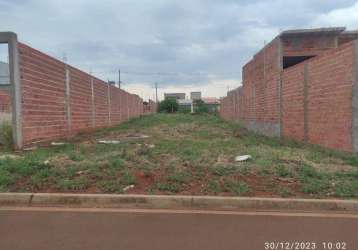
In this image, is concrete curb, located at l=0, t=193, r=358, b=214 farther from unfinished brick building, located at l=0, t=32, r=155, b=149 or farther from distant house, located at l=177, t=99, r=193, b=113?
distant house, located at l=177, t=99, r=193, b=113

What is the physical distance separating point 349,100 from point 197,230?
682 centimetres

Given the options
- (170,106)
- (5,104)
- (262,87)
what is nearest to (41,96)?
(5,104)

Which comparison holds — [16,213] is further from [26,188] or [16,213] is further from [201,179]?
[201,179]

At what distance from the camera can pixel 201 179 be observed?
6.25 m

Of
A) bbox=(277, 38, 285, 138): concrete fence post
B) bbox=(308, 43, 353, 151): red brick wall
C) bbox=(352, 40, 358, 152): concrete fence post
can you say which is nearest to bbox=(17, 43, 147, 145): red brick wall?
bbox=(277, 38, 285, 138): concrete fence post

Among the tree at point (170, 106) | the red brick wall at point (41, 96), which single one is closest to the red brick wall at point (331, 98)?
the red brick wall at point (41, 96)

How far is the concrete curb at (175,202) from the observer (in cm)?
507

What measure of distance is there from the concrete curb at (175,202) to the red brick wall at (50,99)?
17.9ft

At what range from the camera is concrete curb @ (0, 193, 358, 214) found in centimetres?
507

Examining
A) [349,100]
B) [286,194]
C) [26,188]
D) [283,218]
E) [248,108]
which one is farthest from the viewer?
[248,108]

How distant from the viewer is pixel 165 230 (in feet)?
13.7

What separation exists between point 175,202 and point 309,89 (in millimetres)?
8143

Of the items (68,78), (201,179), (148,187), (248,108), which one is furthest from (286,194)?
(248,108)

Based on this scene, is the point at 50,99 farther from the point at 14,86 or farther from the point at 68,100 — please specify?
the point at 14,86
